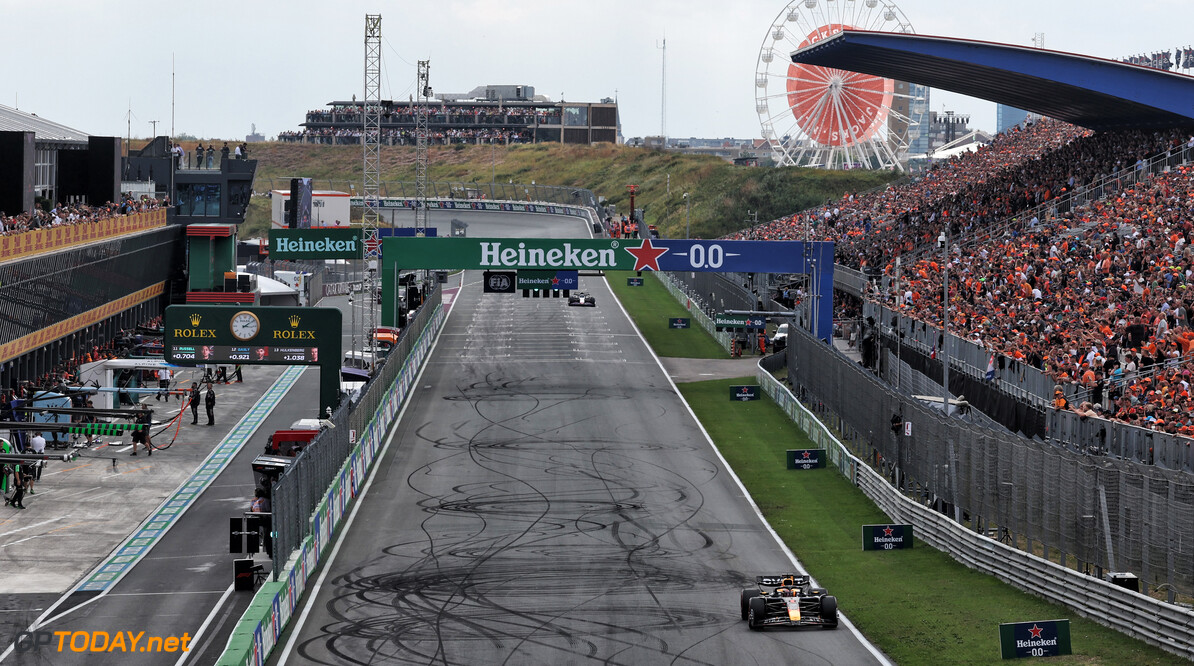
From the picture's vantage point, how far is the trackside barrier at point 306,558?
70.7 feet

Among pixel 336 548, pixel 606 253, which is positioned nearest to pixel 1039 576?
pixel 336 548

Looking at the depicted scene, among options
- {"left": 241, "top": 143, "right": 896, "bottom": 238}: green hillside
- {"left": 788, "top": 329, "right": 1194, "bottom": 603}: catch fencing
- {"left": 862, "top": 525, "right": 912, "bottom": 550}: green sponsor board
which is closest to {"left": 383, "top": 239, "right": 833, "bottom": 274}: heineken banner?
{"left": 788, "top": 329, "right": 1194, "bottom": 603}: catch fencing

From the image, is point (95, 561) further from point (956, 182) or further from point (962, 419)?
point (956, 182)

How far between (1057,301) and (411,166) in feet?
472

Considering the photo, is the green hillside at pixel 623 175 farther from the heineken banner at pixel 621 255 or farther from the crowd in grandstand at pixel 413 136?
the heineken banner at pixel 621 255

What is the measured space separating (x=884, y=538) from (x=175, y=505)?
712 inches

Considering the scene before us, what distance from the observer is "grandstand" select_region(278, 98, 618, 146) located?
188125 mm

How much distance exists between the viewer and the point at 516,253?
183ft

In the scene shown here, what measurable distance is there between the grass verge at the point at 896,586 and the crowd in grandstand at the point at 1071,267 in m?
5.97

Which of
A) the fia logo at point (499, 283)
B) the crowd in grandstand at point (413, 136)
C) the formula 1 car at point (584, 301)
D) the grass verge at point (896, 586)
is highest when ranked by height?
the crowd in grandstand at point (413, 136)

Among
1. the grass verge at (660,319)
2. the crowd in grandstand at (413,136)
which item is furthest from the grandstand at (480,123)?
the grass verge at (660,319)

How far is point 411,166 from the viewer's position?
180750 mm

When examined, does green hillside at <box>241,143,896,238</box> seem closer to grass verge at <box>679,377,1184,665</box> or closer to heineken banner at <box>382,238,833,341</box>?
heineken banner at <box>382,238,833,341</box>

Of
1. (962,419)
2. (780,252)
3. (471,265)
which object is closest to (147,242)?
(471,265)
